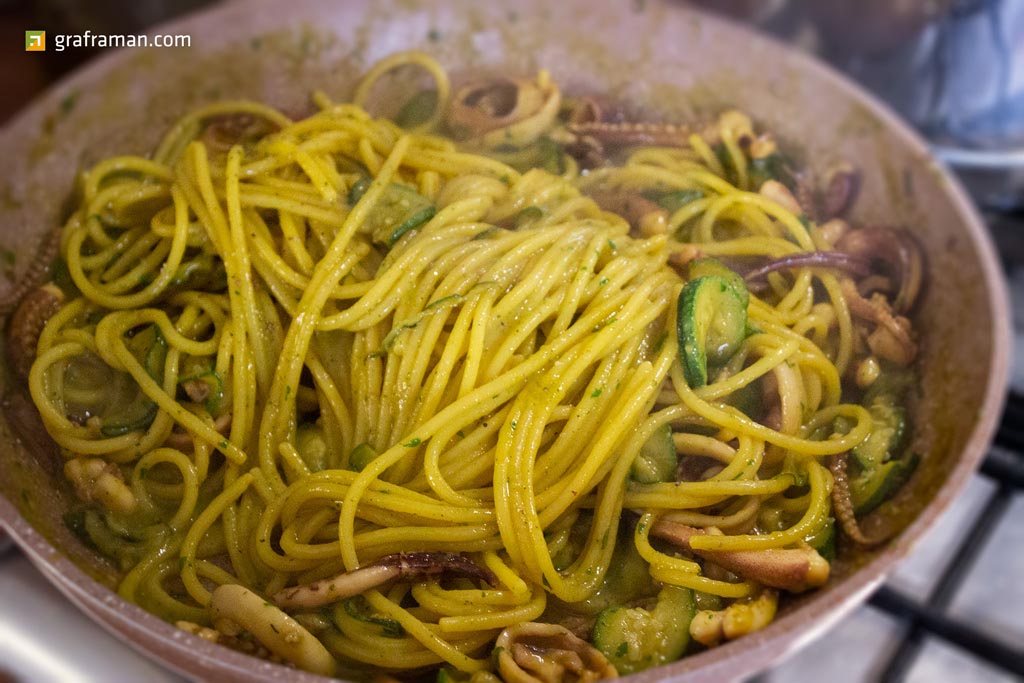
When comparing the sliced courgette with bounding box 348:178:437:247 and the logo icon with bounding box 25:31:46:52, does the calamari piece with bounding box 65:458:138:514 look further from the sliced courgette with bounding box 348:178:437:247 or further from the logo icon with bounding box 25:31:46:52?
the logo icon with bounding box 25:31:46:52

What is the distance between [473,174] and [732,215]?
619mm

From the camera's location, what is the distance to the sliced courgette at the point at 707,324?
65.7 inches

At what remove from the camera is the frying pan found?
1.50 m

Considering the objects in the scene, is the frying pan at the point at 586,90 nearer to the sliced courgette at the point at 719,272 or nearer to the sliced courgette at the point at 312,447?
the sliced courgette at the point at 312,447

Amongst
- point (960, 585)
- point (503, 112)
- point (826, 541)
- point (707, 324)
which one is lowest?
point (960, 585)

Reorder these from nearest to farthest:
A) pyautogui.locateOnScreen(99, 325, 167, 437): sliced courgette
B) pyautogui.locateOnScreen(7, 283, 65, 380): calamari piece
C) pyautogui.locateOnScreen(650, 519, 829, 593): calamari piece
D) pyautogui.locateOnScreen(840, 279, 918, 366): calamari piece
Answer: pyautogui.locateOnScreen(650, 519, 829, 593): calamari piece
pyautogui.locateOnScreen(99, 325, 167, 437): sliced courgette
pyautogui.locateOnScreen(7, 283, 65, 380): calamari piece
pyautogui.locateOnScreen(840, 279, 918, 366): calamari piece

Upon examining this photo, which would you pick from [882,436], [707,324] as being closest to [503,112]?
[707,324]

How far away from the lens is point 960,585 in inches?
114

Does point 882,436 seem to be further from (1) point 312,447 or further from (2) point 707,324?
(1) point 312,447

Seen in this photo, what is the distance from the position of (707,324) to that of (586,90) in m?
1.24

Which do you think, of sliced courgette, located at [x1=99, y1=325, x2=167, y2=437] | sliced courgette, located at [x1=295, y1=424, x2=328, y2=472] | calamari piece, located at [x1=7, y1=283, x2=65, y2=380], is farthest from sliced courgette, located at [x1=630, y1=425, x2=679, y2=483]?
calamari piece, located at [x1=7, y1=283, x2=65, y2=380]

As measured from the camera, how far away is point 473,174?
2012 millimetres

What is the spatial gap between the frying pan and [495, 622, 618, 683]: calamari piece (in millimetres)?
138

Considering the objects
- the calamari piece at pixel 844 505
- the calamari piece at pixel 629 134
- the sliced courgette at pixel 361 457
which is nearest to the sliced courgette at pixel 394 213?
the sliced courgette at pixel 361 457
